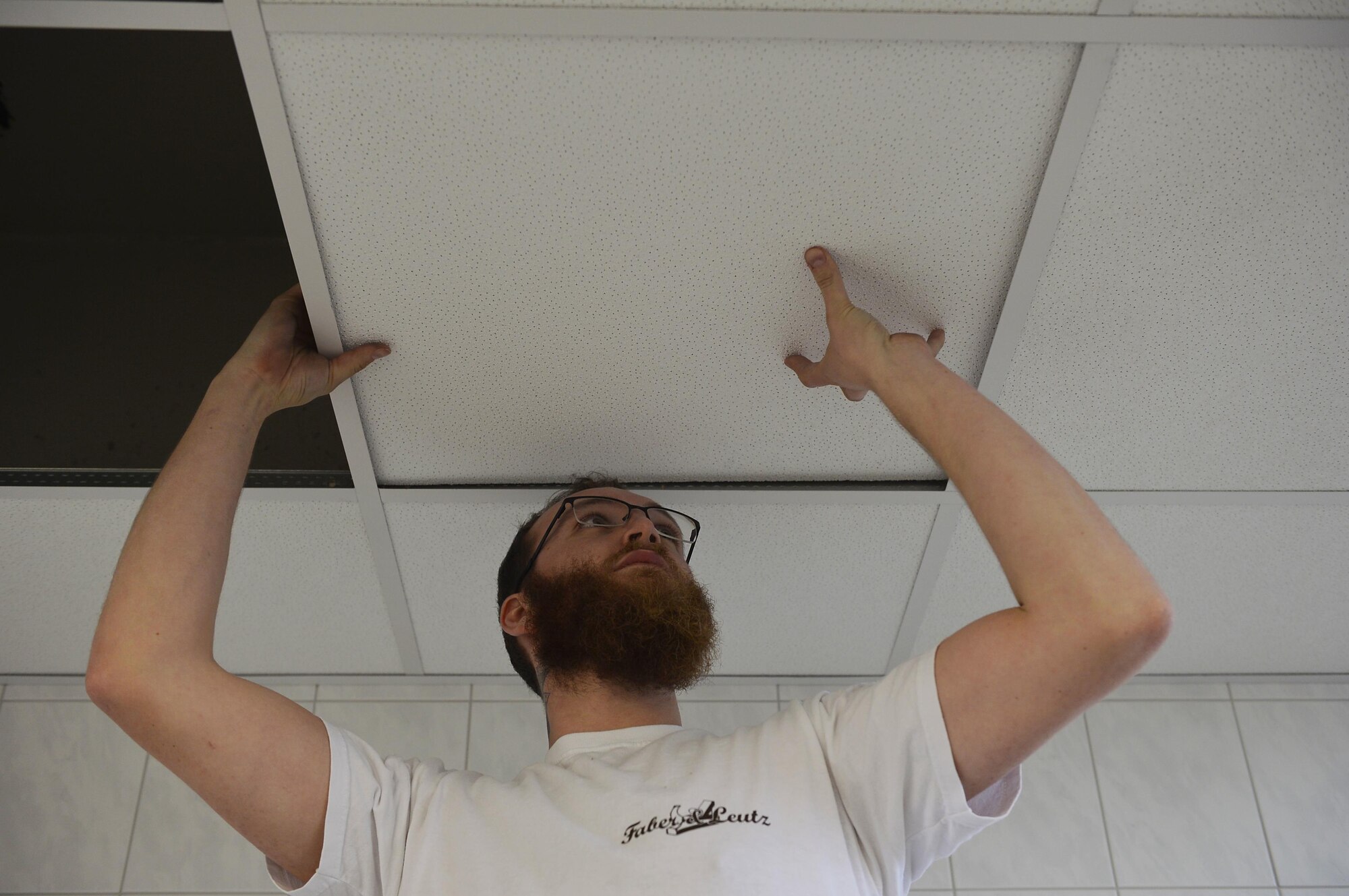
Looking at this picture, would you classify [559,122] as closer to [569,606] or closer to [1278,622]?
[569,606]

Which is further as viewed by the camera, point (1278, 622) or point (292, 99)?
point (1278, 622)

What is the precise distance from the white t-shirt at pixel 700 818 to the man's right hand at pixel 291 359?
0.46m

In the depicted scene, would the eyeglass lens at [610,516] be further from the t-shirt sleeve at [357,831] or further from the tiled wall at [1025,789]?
the tiled wall at [1025,789]

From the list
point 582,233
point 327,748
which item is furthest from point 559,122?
point 327,748

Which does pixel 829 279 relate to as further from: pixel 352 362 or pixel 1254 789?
pixel 1254 789

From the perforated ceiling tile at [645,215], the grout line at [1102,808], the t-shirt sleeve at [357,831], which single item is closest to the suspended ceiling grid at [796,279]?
the perforated ceiling tile at [645,215]

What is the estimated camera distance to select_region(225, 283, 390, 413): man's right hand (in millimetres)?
1441

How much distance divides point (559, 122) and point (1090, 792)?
1.82 m

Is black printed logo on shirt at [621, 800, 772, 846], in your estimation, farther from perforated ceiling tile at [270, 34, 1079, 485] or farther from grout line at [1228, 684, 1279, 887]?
grout line at [1228, 684, 1279, 887]

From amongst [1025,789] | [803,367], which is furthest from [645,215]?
[1025,789]

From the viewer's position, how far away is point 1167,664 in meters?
2.33

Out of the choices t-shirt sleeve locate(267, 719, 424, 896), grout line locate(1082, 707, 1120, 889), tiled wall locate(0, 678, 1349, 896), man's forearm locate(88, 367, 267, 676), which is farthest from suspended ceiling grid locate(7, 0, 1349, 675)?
t-shirt sleeve locate(267, 719, 424, 896)

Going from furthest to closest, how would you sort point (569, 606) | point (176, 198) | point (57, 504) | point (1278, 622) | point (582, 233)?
point (1278, 622)
point (176, 198)
point (57, 504)
point (569, 606)
point (582, 233)

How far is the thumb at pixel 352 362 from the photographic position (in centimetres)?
151
